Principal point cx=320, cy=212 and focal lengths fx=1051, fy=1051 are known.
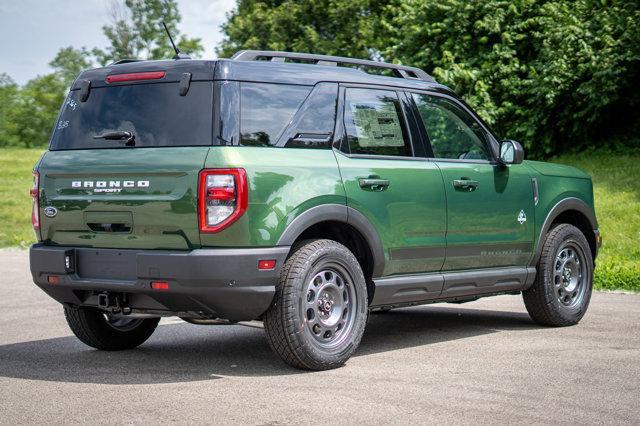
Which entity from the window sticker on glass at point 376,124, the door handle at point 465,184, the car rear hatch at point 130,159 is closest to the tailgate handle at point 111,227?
the car rear hatch at point 130,159

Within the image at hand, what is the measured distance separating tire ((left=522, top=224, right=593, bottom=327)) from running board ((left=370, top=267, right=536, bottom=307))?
0.62 ft

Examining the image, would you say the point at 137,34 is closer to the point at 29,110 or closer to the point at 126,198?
the point at 29,110

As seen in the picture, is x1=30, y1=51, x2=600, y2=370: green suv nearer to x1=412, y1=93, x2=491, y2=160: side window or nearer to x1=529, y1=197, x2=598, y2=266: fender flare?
x1=412, y1=93, x2=491, y2=160: side window

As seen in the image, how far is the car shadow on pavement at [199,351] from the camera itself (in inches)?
268

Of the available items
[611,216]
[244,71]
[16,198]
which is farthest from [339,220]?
[16,198]

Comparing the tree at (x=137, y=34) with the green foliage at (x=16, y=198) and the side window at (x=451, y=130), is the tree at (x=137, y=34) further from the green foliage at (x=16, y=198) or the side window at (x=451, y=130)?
the side window at (x=451, y=130)

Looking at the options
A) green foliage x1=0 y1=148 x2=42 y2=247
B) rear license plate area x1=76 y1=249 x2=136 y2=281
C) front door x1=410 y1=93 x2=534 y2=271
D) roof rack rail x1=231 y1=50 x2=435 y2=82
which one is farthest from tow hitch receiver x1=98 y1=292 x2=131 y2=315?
green foliage x1=0 y1=148 x2=42 y2=247

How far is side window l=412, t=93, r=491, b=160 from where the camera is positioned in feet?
26.4

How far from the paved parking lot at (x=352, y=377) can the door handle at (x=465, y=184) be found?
1201 mm

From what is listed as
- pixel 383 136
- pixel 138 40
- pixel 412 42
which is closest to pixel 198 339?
pixel 383 136

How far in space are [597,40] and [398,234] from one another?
14022 millimetres

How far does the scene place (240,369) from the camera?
22.9ft

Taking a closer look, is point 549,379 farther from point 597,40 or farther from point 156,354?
point 597,40

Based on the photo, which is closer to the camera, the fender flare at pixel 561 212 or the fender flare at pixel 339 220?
the fender flare at pixel 339 220
